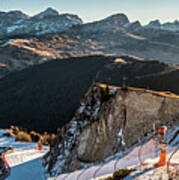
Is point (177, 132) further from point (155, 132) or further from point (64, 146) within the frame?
point (64, 146)

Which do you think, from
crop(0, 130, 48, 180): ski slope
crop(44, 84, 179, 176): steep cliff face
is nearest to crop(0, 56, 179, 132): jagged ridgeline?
crop(0, 130, 48, 180): ski slope

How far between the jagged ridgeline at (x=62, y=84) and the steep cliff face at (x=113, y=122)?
52743 millimetres

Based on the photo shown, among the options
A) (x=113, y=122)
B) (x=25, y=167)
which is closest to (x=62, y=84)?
(x=25, y=167)

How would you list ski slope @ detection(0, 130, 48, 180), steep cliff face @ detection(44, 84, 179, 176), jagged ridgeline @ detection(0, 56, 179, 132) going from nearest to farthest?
steep cliff face @ detection(44, 84, 179, 176) < ski slope @ detection(0, 130, 48, 180) < jagged ridgeline @ detection(0, 56, 179, 132)

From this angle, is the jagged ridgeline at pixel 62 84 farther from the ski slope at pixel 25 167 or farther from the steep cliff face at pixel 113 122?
the steep cliff face at pixel 113 122

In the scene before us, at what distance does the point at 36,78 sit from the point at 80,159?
120 m

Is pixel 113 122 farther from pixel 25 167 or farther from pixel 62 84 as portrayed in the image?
pixel 62 84

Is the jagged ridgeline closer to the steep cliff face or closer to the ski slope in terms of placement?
the ski slope

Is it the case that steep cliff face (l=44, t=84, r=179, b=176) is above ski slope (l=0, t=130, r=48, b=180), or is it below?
above

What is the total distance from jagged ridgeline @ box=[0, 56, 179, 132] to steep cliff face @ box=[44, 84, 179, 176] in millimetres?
52743

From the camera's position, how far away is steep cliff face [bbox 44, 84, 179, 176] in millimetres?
15734

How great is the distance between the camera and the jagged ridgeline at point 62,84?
3049 inches

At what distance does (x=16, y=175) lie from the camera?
68.1 ft

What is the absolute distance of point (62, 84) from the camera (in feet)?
366
